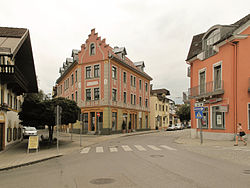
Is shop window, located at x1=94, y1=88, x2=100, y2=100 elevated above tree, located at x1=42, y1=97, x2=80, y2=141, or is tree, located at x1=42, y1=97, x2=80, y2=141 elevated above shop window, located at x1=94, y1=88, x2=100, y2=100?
shop window, located at x1=94, y1=88, x2=100, y2=100

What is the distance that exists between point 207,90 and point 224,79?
7.11ft

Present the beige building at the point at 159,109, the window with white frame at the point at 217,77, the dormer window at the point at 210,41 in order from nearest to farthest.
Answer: the window with white frame at the point at 217,77 → the dormer window at the point at 210,41 → the beige building at the point at 159,109

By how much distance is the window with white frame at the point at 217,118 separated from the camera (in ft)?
69.2

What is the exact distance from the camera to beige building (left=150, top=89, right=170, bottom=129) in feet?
173

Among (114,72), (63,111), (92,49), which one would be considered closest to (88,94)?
(114,72)

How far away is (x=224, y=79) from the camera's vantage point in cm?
2081

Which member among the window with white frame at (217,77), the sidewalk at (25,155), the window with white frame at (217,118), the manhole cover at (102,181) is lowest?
the sidewalk at (25,155)

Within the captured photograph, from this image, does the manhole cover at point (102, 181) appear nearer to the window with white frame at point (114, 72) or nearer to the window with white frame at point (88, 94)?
the window with white frame at point (114, 72)

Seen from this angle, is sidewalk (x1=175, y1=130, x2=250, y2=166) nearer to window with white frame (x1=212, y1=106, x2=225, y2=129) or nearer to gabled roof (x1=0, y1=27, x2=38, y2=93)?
window with white frame (x1=212, y1=106, x2=225, y2=129)

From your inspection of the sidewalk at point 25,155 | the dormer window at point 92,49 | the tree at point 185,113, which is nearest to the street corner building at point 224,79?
the sidewalk at point 25,155

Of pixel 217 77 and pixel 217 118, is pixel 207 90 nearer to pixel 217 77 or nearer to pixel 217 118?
pixel 217 77

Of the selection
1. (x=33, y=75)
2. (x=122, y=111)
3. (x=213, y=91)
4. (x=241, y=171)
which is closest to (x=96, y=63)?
(x=122, y=111)

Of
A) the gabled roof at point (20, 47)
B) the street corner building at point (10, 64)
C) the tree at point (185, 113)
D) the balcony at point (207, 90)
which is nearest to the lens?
the street corner building at point (10, 64)

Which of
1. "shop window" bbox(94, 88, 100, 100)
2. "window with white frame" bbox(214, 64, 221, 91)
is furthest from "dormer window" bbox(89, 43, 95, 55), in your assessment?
"window with white frame" bbox(214, 64, 221, 91)
